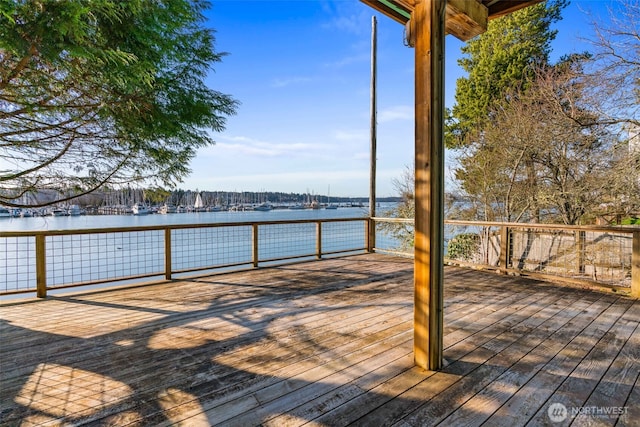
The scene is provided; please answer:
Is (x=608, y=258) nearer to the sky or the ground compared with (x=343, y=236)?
nearer to the ground

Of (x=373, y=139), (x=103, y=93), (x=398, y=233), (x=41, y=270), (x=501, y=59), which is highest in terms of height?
(x=501, y=59)

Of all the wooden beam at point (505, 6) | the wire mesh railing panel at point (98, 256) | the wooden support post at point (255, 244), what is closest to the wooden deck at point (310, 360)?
the wire mesh railing panel at point (98, 256)

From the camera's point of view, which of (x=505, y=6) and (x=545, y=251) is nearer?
(x=505, y=6)

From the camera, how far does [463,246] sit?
9.57 m

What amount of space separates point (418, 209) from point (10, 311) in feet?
14.5

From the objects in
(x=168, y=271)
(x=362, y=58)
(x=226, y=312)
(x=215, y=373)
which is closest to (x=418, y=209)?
(x=215, y=373)

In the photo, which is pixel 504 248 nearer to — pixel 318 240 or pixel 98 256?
pixel 318 240

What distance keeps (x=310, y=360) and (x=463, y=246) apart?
27.7 ft

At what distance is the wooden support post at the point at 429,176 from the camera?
2.12 meters

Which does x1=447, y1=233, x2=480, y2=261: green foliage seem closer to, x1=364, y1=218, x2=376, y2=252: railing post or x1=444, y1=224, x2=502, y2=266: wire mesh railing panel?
x1=444, y1=224, x2=502, y2=266: wire mesh railing panel

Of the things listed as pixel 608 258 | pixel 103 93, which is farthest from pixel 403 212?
pixel 103 93

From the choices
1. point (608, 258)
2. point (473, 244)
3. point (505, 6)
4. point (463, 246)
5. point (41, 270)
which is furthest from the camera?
point (463, 246)

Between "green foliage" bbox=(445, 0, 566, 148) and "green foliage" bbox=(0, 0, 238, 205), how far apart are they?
9.01 meters

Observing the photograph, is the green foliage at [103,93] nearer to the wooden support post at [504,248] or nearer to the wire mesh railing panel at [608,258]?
the wooden support post at [504,248]
